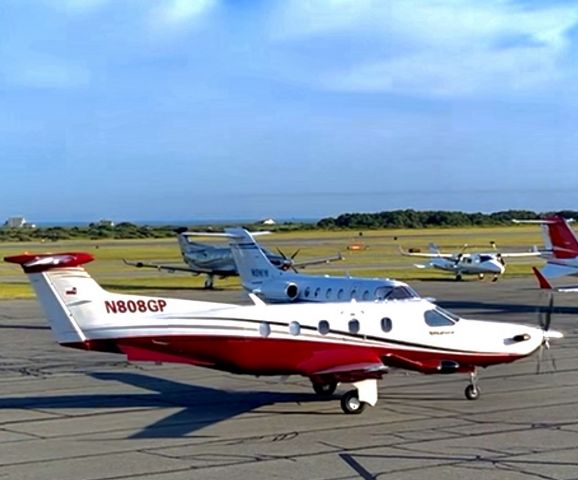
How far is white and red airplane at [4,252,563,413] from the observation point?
750 inches

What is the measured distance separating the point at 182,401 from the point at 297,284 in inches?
588

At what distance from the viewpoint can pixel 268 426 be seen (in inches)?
705

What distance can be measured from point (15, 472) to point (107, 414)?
4954 millimetres

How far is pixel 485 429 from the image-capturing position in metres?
17.2

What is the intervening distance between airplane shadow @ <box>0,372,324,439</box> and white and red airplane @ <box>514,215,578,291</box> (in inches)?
897

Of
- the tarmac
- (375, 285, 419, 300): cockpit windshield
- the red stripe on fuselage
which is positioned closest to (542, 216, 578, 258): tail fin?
(375, 285, 419, 300): cockpit windshield

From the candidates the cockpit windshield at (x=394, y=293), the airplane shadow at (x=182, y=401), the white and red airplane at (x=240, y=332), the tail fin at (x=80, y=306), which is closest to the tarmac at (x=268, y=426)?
the airplane shadow at (x=182, y=401)

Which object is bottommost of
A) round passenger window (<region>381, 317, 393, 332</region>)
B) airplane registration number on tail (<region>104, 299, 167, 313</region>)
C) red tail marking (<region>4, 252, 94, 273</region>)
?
round passenger window (<region>381, 317, 393, 332</region>)

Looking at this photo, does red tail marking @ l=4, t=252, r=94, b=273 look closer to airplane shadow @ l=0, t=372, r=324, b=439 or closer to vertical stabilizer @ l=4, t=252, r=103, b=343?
vertical stabilizer @ l=4, t=252, r=103, b=343

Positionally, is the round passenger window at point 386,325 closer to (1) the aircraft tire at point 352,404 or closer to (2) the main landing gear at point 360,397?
(2) the main landing gear at point 360,397

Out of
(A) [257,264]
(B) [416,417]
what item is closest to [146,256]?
(A) [257,264]

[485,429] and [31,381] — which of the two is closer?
[485,429]

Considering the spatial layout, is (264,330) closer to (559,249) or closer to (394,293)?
(394,293)

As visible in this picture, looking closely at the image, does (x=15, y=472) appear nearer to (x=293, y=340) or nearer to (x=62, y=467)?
(x=62, y=467)
